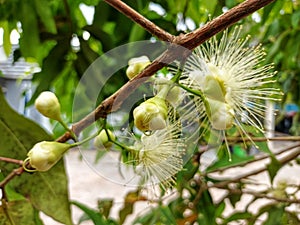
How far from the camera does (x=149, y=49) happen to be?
339mm

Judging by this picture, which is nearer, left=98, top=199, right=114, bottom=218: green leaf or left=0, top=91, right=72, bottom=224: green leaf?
left=0, top=91, right=72, bottom=224: green leaf

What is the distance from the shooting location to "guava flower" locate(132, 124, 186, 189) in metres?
0.31

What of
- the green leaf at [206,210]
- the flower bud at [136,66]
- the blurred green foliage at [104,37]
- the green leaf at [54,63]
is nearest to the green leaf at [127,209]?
the blurred green foliage at [104,37]

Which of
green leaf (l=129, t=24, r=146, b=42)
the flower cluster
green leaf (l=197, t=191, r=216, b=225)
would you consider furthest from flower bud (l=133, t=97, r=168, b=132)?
green leaf (l=197, t=191, r=216, b=225)

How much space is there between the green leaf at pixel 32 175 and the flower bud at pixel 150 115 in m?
0.14

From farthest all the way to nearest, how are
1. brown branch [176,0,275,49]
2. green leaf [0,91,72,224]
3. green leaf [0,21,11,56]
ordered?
1. green leaf [0,21,11,56]
2. green leaf [0,91,72,224]
3. brown branch [176,0,275,49]

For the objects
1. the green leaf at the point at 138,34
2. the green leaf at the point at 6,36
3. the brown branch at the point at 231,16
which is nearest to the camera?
the brown branch at the point at 231,16

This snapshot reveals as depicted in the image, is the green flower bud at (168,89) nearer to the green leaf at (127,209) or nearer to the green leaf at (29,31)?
the green leaf at (29,31)

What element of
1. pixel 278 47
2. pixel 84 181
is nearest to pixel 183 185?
pixel 278 47

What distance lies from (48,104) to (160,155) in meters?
0.08

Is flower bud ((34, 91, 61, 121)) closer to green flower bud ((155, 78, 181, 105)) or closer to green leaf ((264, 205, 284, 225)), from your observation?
green flower bud ((155, 78, 181, 105))

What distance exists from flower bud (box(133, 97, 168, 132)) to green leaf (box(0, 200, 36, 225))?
0.16 meters

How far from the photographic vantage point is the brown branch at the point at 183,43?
249mm

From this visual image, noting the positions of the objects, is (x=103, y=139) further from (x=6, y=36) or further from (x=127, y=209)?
(x=127, y=209)
